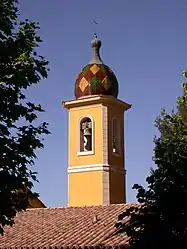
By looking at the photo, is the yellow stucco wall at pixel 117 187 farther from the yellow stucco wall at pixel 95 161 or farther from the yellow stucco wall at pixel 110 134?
the yellow stucco wall at pixel 110 134

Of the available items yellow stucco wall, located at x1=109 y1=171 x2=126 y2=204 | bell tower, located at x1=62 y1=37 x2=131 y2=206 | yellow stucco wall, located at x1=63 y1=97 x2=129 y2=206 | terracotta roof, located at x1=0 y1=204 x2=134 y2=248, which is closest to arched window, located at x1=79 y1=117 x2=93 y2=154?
bell tower, located at x1=62 y1=37 x2=131 y2=206

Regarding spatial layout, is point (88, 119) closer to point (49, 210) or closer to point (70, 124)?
point (70, 124)

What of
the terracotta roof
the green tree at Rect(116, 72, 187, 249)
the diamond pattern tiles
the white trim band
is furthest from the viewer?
the diamond pattern tiles

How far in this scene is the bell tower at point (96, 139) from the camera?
78.7 feet

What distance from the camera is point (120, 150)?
82.4 feet

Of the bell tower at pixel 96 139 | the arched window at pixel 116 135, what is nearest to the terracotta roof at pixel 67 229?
the bell tower at pixel 96 139

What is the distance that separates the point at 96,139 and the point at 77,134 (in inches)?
38.8

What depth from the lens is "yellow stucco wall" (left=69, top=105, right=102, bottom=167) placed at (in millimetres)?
24078

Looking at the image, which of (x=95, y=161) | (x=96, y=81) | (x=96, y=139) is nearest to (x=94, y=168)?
(x=95, y=161)

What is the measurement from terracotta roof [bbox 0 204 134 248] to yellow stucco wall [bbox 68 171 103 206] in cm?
396

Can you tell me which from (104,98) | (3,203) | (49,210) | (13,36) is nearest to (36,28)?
(13,36)

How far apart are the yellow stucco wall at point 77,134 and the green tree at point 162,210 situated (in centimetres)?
1584

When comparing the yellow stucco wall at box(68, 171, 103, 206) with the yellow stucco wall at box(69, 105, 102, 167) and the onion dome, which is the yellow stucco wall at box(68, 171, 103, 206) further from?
the onion dome

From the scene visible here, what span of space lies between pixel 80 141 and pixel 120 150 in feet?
6.23
